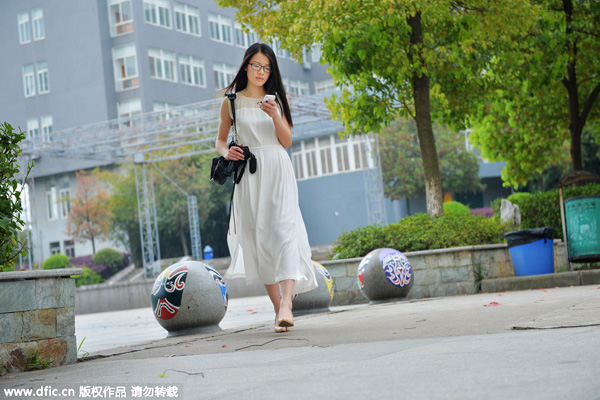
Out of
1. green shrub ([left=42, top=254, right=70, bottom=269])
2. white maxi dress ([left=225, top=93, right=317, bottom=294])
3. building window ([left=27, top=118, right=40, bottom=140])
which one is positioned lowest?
green shrub ([left=42, top=254, right=70, bottom=269])

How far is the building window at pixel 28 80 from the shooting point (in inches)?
1944

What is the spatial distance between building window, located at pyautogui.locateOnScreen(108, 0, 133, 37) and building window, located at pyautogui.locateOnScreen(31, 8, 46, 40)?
4766mm

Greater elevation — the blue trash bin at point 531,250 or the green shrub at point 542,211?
the green shrub at point 542,211

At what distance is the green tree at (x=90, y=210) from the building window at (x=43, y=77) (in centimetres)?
631

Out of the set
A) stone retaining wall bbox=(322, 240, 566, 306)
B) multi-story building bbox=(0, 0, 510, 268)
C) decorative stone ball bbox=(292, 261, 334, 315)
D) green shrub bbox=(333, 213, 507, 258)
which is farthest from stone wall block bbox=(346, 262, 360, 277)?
multi-story building bbox=(0, 0, 510, 268)

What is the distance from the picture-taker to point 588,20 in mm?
16703

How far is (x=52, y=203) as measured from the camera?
5012 cm

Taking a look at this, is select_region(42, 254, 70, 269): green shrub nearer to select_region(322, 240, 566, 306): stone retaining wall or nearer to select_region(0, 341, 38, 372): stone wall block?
select_region(322, 240, 566, 306): stone retaining wall

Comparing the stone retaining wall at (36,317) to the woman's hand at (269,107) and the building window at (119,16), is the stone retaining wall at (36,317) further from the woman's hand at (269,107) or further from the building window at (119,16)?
the building window at (119,16)

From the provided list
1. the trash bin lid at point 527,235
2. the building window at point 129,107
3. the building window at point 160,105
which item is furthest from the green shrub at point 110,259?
the trash bin lid at point 527,235

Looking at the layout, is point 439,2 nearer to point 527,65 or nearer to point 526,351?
point 527,65

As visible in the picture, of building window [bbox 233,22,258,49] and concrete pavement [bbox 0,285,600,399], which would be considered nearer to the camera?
concrete pavement [bbox 0,285,600,399]

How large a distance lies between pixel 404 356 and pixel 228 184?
4566 cm

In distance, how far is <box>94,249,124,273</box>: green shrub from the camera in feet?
142
